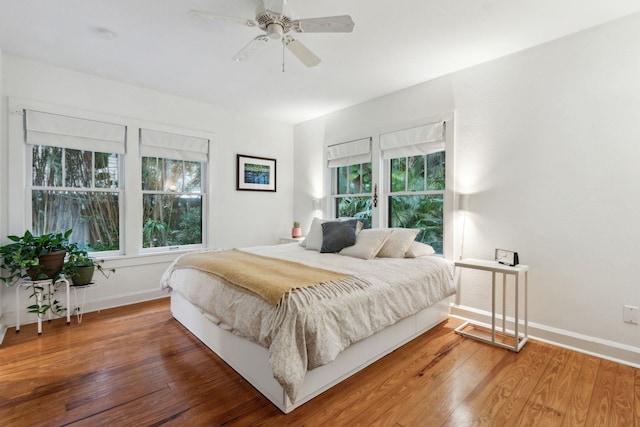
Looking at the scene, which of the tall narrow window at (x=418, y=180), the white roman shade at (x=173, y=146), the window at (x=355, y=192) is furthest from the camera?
the window at (x=355, y=192)

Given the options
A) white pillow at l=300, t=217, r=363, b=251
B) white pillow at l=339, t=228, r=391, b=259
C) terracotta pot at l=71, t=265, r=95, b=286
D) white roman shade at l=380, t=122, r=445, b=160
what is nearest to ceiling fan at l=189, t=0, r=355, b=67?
white roman shade at l=380, t=122, r=445, b=160

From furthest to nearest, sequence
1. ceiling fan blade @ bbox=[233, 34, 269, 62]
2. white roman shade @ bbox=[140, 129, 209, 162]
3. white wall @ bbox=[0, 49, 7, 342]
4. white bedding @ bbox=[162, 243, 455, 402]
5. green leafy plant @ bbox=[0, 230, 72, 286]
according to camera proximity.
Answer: white roman shade @ bbox=[140, 129, 209, 162], white wall @ bbox=[0, 49, 7, 342], green leafy plant @ bbox=[0, 230, 72, 286], ceiling fan blade @ bbox=[233, 34, 269, 62], white bedding @ bbox=[162, 243, 455, 402]

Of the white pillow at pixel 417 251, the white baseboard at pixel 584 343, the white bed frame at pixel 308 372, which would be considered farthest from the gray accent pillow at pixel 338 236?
the white baseboard at pixel 584 343

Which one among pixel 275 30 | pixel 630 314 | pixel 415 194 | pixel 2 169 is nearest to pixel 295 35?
pixel 275 30

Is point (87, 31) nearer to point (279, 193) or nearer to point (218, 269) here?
point (218, 269)

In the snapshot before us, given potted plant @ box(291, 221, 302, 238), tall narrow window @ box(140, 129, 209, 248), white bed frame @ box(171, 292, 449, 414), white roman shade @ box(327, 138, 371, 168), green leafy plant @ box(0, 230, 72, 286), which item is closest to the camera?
white bed frame @ box(171, 292, 449, 414)

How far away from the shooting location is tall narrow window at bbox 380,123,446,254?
131 inches

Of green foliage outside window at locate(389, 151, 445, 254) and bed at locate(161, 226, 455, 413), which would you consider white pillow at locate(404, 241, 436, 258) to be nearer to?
bed at locate(161, 226, 455, 413)

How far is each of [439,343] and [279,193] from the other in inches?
132

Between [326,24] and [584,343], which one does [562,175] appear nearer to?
[584,343]

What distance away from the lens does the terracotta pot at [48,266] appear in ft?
8.79

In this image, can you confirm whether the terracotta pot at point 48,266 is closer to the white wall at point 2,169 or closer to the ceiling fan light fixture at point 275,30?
the white wall at point 2,169

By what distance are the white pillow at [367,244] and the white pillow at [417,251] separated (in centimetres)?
26

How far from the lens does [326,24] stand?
1877 mm
